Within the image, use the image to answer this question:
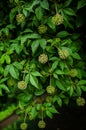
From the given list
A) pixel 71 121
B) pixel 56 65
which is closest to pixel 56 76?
pixel 56 65

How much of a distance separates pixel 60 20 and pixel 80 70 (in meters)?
0.54

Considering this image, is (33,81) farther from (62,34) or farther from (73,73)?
(62,34)

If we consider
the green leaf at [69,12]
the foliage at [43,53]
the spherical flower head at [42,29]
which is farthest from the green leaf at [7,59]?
the green leaf at [69,12]

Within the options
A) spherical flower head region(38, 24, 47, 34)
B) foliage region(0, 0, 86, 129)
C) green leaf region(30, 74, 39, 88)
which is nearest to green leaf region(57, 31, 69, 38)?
foliage region(0, 0, 86, 129)

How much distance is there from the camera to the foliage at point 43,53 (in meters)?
2.35

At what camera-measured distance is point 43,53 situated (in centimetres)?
241

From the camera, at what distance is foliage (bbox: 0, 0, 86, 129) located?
235cm

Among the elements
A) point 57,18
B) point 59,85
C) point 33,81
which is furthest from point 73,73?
point 57,18

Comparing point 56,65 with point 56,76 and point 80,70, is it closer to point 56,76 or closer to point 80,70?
point 56,76

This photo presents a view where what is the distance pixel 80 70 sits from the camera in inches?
101

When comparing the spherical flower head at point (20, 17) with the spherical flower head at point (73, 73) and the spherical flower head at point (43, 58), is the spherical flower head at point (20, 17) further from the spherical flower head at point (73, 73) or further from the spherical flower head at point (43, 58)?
the spherical flower head at point (73, 73)

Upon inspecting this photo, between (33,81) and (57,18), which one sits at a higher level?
(57,18)

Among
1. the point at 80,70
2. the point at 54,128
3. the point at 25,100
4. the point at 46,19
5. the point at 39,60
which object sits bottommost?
the point at 54,128

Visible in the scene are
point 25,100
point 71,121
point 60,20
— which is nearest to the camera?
point 60,20
